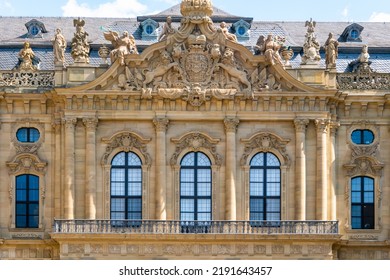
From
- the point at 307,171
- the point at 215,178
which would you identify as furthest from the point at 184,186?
the point at 307,171

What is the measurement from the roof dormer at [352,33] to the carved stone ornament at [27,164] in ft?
56.6

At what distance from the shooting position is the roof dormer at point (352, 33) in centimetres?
7269

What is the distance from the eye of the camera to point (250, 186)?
66.7 meters

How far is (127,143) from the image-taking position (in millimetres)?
66438

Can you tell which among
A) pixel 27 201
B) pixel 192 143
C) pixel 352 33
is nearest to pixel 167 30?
pixel 192 143

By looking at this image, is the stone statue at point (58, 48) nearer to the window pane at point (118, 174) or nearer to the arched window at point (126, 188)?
the arched window at point (126, 188)

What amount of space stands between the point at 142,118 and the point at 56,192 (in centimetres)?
542

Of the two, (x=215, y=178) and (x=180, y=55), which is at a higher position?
(x=180, y=55)

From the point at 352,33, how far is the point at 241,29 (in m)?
5.81

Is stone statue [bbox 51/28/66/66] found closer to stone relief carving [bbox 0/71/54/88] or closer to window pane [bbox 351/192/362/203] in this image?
stone relief carving [bbox 0/71/54/88]

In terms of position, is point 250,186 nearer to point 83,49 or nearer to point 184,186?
point 184,186

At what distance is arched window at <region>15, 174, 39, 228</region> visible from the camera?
67.0 metres

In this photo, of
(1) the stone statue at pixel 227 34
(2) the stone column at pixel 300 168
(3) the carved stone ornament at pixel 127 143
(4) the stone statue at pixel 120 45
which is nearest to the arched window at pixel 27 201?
(3) the carved stone ornament at pixel 127 143

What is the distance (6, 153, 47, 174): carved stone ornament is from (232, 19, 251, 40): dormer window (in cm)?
1242
